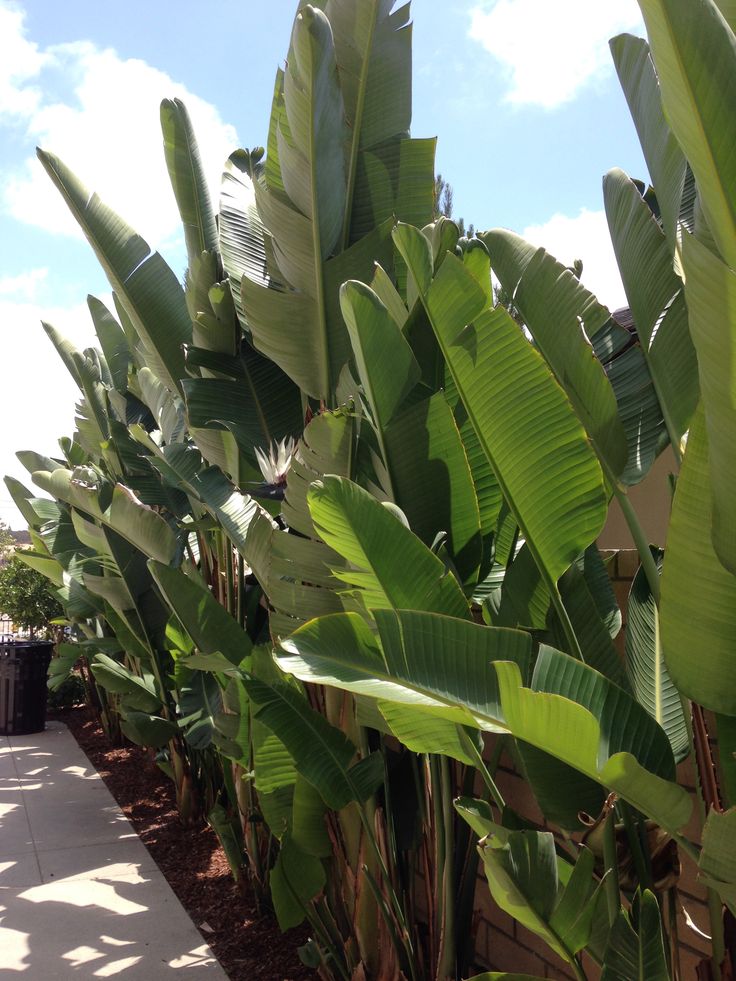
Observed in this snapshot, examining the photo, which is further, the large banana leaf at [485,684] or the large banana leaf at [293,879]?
the large banana leaf at [293,879]

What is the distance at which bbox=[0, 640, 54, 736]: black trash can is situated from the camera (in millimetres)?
9430

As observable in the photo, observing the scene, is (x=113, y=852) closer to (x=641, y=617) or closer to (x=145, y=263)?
(x=145, y=263)

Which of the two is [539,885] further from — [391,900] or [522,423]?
[391,900]

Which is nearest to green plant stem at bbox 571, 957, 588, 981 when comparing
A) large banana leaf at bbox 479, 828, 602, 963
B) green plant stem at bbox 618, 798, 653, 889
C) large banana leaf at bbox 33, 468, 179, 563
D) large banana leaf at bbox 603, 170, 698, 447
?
large banana leaf at bbox 479, 828, 602, 963

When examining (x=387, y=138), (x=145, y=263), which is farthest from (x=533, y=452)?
(x=145, y=263)

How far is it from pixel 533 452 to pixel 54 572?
6.09 metres

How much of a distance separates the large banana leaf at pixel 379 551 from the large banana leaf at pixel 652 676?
47 cm

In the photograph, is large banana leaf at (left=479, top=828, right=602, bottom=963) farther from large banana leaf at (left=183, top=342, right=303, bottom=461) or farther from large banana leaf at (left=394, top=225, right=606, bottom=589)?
large banana leaf at (left=183, top=342, right=303, bottom=461)

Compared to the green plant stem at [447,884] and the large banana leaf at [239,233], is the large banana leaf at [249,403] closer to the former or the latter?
the large banana leaf at [239,233]

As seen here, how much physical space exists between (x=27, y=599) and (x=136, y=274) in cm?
831

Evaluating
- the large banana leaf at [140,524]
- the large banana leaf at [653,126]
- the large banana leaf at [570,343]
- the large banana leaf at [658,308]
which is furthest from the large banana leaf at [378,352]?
the large banana leaf at [140,524]

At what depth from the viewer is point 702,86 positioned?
1.28 metres

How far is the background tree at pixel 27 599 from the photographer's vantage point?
11.2 metres

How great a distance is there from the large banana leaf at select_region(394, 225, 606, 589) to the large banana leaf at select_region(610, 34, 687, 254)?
0.50m
